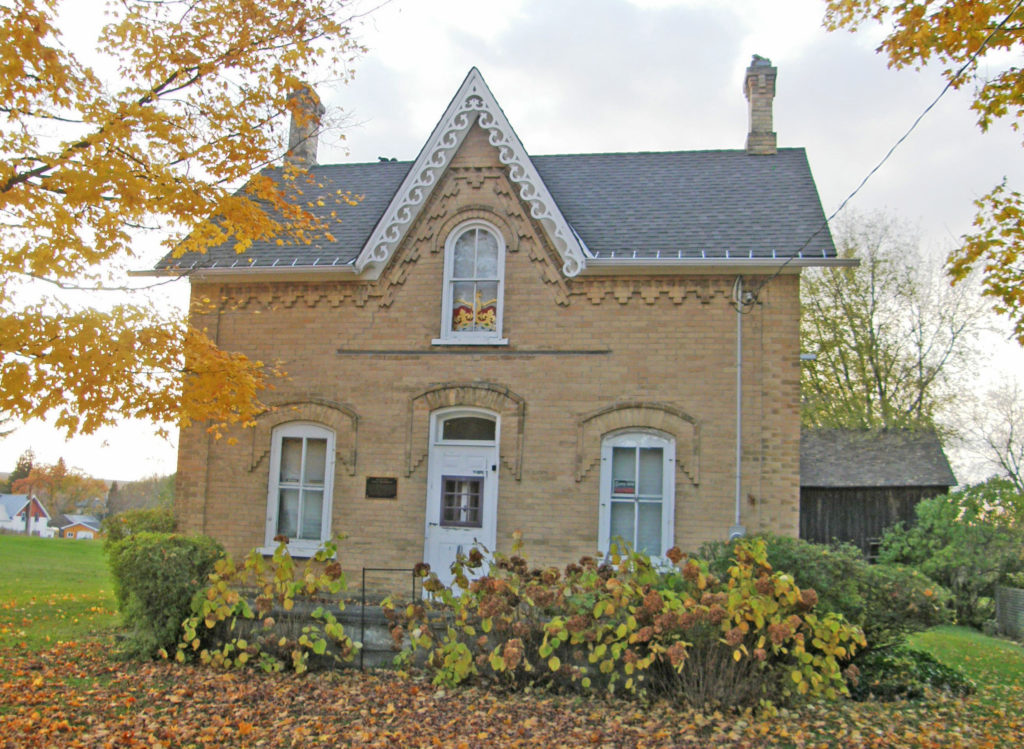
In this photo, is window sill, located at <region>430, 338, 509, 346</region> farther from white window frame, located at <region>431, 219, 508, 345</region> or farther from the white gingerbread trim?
the white gingerbread trim

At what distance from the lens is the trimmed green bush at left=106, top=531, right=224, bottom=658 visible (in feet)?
29.1

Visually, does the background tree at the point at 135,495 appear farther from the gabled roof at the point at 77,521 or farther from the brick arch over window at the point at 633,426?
the brick arch over window at the point at 633,426

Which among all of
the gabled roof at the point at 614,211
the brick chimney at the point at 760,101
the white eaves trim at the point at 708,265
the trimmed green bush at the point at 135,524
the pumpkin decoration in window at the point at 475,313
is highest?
the brick chimney at the point at 760,101

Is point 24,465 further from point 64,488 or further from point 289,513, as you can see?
point 289,513

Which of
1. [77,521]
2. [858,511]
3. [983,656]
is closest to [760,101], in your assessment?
[983,656]

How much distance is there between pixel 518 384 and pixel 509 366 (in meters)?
0.29

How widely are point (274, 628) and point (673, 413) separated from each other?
5835 millimetres

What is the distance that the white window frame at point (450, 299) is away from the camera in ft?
39.8

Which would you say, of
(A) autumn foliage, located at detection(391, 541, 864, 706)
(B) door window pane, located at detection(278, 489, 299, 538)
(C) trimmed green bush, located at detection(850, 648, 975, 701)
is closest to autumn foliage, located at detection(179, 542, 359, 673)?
(A) autumn foliage, located at detection(391, 541, 864, 706)

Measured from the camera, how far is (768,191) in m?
13.2

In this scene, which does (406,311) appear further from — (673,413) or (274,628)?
(274,628)

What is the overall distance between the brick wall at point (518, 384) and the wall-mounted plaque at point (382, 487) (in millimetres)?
115

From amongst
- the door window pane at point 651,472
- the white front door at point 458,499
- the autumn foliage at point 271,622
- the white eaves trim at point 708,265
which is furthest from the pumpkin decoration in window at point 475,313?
the autumn foliage at point 271,622

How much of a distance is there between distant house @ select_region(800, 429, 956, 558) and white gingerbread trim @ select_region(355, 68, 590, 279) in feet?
40.7
